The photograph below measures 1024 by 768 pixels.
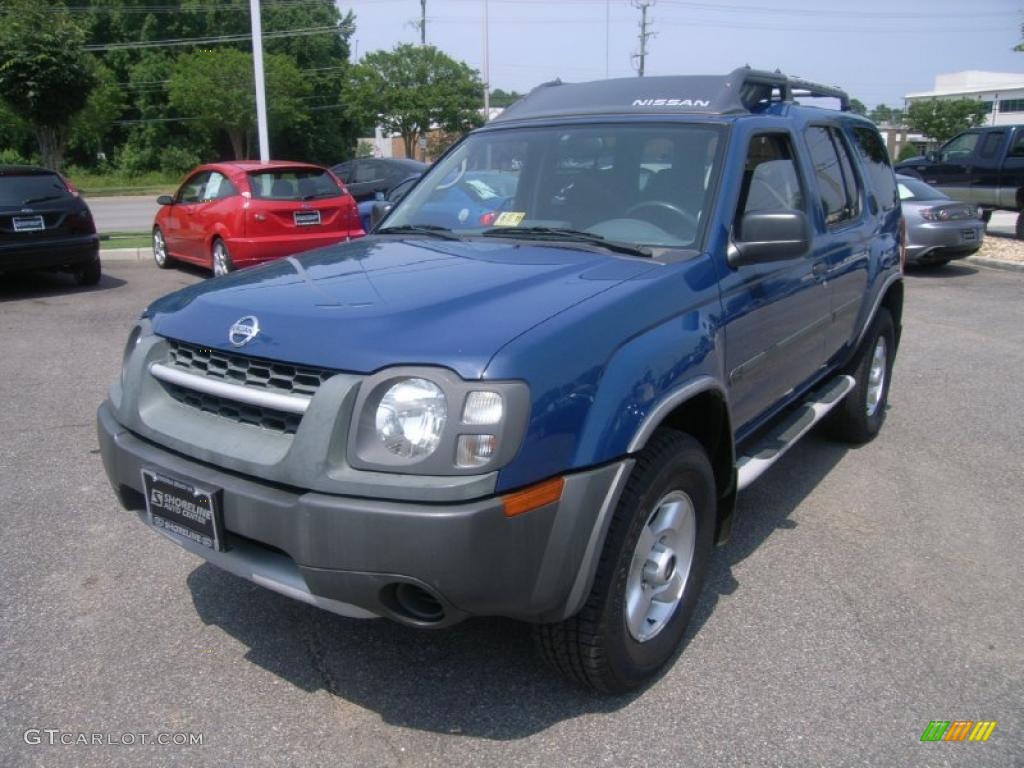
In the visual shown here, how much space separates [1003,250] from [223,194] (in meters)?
12.5

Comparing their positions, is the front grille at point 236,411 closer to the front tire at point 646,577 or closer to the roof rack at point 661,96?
the front tire at point 646,577

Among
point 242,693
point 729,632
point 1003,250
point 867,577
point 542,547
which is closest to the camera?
point 542,547

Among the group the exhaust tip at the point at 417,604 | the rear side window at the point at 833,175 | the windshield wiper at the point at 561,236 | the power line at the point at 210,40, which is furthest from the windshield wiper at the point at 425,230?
the power line at the point at 210,40

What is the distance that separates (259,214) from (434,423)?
8.72 meters

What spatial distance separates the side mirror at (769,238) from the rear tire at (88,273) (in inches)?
376

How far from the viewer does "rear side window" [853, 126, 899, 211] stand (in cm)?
522

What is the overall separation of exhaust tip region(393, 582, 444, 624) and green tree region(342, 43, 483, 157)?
163ft

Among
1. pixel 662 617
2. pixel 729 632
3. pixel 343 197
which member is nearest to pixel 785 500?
pixel 729 632

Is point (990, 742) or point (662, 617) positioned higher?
point (662, 617)

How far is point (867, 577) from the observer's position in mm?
3768

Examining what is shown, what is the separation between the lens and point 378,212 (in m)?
4.62

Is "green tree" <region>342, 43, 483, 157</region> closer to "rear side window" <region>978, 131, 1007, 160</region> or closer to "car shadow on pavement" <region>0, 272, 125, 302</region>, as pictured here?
"rear side window" <region>978, 131, 1007, 160</region>

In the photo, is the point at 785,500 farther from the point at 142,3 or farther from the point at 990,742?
the point at 142,3

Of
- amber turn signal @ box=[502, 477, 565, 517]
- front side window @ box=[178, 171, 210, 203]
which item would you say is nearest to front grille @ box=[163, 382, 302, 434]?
amber turn signal @ box=[502, 477, 565, 517]
